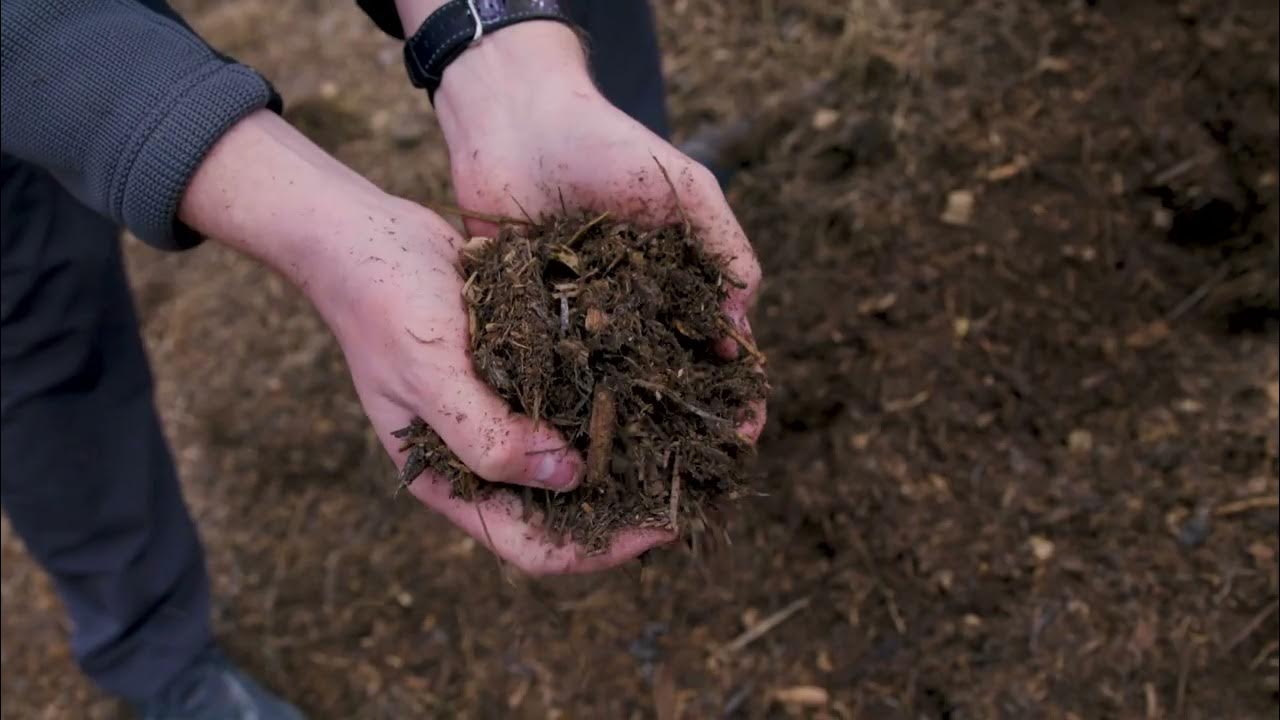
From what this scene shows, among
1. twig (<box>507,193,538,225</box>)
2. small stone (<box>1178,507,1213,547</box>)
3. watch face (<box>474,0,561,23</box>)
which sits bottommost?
small stone (<box>1178,507,1213,547</box>)

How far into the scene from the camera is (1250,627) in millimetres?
1837

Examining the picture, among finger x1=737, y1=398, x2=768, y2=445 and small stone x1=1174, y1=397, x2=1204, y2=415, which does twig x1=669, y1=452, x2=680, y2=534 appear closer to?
finger x1=737, y1=398, x2=768, y2=445

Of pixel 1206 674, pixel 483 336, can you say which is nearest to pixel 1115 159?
pixel 1206 674

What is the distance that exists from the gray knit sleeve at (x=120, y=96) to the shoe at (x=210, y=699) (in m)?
1.12

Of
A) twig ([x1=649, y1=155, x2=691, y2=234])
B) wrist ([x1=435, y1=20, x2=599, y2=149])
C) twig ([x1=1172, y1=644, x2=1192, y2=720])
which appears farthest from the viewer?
twig ([x1=1172, y1=644, x2=1192, y2=720])

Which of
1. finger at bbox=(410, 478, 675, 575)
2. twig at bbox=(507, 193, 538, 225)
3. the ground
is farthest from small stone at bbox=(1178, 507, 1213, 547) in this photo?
twig at bbox=(507, 193, 538, 225)

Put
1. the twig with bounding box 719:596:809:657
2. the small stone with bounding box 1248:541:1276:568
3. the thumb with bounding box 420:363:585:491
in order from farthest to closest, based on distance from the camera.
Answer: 1. the twig with bounding box 719:596:809:657
2. the small stone with bounding box 1248:541:1276:568
3. the thumb with bounding box 420:363:585:491

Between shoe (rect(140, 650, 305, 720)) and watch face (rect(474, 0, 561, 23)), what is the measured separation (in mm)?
1378

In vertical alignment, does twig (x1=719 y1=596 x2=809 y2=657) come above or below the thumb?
below

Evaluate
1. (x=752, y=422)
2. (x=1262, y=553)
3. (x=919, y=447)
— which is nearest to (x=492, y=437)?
(x=752, y=422)

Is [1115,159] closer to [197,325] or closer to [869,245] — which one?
[869,245]

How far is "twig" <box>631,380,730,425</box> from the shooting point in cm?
134

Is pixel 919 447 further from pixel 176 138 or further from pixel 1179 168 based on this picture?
pixel 176 138

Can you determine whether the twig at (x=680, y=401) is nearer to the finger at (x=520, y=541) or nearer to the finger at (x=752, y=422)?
the finger at (x=752, y=422)
